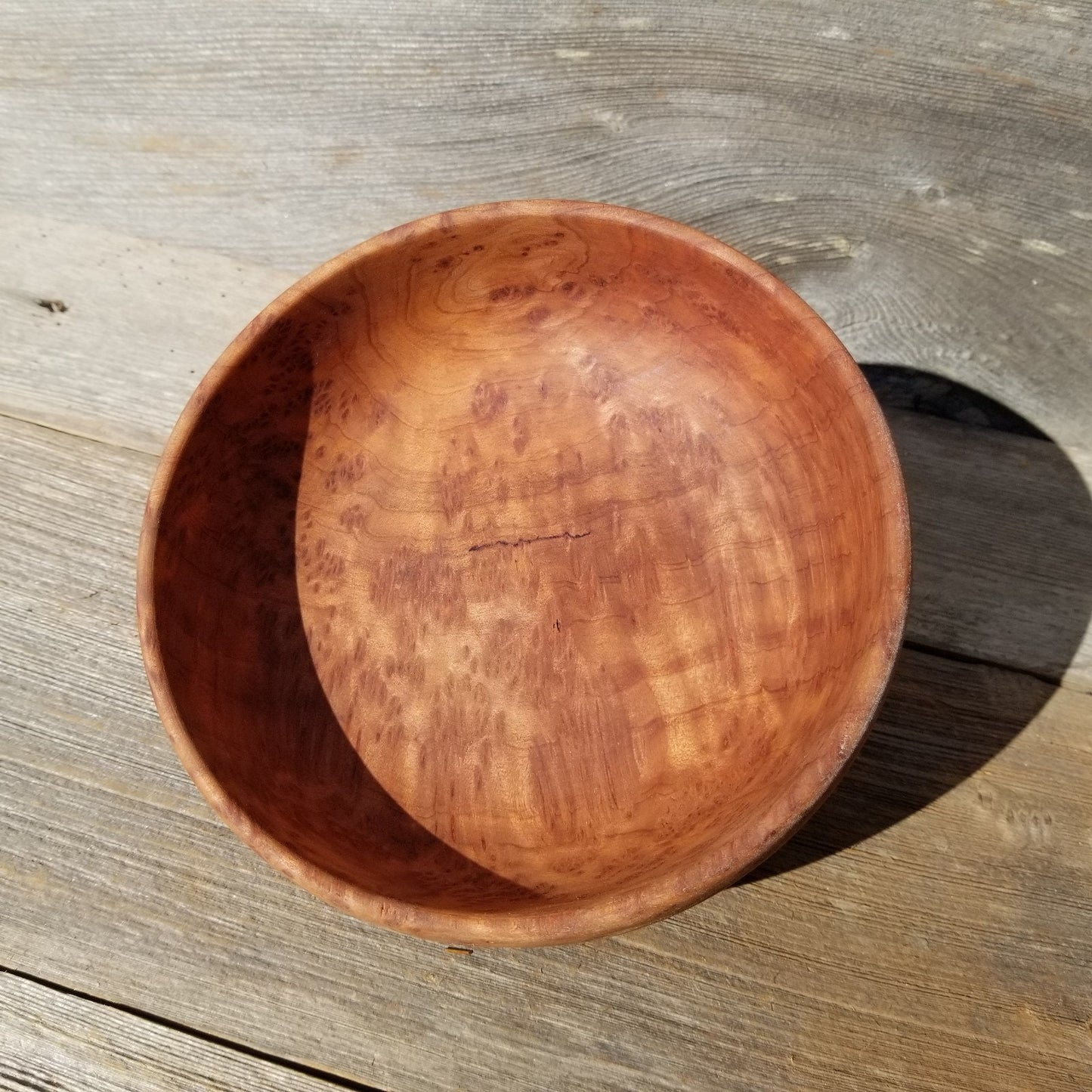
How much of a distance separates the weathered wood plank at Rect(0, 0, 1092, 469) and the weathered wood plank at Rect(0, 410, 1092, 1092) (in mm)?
321

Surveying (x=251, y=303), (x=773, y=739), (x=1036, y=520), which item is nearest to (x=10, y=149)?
(x=251, y=303)

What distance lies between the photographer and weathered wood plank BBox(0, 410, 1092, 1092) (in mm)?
736

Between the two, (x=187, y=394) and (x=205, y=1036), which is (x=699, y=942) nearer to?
(x=205, y=1036)

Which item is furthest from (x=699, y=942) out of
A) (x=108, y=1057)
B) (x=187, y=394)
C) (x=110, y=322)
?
(x=110, y=322)

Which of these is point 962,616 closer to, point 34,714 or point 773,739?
point 773,739

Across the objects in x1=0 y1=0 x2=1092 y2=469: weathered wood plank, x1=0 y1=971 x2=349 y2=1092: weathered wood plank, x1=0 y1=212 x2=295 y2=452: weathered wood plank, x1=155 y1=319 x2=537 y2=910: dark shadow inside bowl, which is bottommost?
x1=0 y1=971 x2=349 y2=1092: weathered wood plank

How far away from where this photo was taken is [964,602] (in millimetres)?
842

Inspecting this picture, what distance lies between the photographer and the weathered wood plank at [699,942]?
74 centimetres

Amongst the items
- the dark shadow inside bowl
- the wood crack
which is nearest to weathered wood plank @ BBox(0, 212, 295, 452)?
the dark shadow inside bowl

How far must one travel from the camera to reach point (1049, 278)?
35.9 inches

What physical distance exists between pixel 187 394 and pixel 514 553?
36 cm

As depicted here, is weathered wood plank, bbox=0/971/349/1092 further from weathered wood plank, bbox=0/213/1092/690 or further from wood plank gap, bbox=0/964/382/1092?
weathered wood plank, bbox=0/213/1092/690

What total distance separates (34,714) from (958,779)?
744mm

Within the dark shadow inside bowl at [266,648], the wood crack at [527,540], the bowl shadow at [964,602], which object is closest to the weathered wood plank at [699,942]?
the bowl shadow at [964,602]
